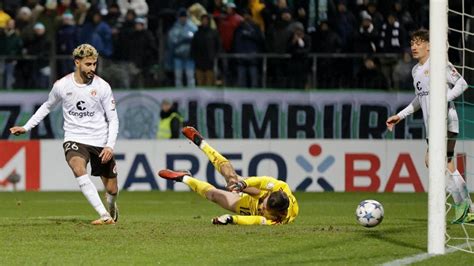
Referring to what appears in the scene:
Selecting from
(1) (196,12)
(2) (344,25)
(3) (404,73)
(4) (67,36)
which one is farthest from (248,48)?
(4) (67,36)

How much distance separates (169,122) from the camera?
24.9 m

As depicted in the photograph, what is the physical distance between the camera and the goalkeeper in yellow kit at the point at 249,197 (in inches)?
555

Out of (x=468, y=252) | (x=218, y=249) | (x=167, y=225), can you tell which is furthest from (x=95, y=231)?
(x=468, y=252)

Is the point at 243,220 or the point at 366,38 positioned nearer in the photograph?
the point at 243,220

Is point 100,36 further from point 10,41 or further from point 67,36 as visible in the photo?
point 10,41

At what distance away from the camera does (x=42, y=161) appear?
2481cm

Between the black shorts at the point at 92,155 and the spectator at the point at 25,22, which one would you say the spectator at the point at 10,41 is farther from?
the black shorts at the point at 92,155

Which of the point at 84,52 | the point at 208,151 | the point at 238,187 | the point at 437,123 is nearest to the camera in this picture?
the point at 437,123

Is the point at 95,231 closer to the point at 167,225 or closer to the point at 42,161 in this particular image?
the point at 167,225

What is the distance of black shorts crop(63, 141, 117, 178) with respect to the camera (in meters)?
14.5

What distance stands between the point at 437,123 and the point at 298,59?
13.9 m

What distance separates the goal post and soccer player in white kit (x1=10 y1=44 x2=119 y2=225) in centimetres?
475

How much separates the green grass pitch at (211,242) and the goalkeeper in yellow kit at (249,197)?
27cm

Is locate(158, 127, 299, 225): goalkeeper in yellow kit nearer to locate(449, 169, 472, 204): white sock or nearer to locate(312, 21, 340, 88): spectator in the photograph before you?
locate(449, 169, 472, 204): white sock
